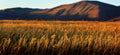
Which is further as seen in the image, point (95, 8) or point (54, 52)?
point (95, 8)

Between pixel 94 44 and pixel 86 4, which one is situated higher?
pixel 94 44

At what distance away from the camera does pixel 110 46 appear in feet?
19.1

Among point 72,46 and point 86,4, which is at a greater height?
point 72,46

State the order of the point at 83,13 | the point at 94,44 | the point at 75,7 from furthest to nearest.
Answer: the point at 75,7 → the point at 83,13 → the point at 94,44

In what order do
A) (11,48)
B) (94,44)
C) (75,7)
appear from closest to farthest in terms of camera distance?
(11,48) < (94,44) < (75,7)

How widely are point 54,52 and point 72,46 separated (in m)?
0.38

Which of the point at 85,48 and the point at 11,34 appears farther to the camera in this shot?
the point at 11,34

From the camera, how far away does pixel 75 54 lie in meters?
5.41

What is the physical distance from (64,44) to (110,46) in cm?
87

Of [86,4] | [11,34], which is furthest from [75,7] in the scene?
[11,34]

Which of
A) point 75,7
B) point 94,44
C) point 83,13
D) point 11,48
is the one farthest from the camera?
point 75,7

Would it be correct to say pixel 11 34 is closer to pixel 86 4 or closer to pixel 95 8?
pixel 95 8

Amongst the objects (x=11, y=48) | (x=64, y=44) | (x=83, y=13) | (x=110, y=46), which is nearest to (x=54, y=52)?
(x=64, y=44)

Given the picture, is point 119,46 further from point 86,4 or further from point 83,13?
point 86,4
